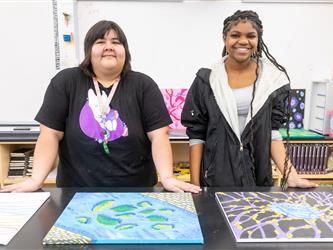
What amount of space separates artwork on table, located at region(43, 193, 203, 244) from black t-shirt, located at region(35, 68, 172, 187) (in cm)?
21

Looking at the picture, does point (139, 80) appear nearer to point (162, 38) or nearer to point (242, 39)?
point (242, 39)

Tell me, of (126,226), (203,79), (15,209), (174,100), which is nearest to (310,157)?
(174,100)

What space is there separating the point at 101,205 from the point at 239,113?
2.12 feet

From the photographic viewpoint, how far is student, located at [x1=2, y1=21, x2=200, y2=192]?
1182 millimetres

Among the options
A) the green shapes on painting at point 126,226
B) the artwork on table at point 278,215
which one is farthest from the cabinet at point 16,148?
the green shapes on painting at point 126,226

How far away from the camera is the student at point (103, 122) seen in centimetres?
118

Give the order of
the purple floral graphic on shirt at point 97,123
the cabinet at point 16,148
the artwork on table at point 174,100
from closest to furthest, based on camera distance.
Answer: the purple floral graphic on shirt at point 97,123
the cabinet at point 16,148
the artwork on table at point 174,100

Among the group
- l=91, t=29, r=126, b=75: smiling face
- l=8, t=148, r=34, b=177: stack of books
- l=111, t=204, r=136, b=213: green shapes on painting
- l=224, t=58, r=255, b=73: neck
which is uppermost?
l=91, t=29, r=126, b=75: smiling face

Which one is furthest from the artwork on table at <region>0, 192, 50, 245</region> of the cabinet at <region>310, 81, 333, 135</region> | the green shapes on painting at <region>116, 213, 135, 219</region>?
the cabinet at <region>310, 81, 333, 135</region>

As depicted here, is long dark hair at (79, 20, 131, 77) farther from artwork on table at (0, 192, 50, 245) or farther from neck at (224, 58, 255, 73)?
artwork on table at (0, 192, 50, 245)

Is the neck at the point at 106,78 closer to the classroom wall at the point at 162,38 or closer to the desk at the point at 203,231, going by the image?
the desk at the point at 203,231

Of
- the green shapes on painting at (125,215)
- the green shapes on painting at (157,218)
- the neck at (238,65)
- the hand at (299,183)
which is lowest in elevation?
the hand at (299,183)

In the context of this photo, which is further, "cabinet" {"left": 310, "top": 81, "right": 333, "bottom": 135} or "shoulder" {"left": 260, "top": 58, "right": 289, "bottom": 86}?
"cabinet" {"left": 310, "top": 81, "right": 333, "bottom": 135}

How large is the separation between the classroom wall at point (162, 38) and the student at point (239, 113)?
131 centimetres
